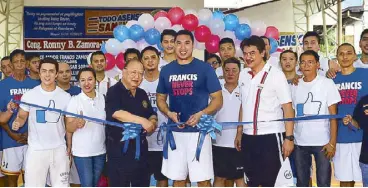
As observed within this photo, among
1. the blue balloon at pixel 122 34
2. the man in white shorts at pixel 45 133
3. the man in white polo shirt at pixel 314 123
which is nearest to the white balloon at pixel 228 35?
the blue balloon at pixel 122 34

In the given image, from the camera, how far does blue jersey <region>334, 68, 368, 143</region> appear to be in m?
4.36

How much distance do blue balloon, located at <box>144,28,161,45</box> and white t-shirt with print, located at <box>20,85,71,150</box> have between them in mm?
1885

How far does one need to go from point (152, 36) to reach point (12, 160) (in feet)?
6.67

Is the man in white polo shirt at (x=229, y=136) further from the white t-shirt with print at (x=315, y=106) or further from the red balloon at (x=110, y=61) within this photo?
the red balloon at (x=110, y=61)

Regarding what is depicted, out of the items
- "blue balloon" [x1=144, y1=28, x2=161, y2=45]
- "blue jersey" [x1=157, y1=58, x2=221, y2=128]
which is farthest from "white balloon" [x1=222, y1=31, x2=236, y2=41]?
"blue jersey" [x1=157, y1=58, x2=221, y2=128]

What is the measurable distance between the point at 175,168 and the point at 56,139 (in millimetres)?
995

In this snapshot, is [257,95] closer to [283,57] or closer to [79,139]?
[283,57]

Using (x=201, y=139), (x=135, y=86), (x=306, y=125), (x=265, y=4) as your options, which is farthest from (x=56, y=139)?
(x=265, y=4)

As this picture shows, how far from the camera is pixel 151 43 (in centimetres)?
596

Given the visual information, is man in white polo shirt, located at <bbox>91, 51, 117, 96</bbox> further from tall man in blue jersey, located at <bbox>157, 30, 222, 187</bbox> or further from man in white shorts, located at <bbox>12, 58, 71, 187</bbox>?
tall man in blue jersey, located at <bbox>157, 30, 222, 187</bbox>

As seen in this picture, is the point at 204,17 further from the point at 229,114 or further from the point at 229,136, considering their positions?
the point at 229,136

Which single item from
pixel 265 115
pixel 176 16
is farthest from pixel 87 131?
pixel 176 16

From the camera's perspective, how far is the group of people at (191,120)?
400cm

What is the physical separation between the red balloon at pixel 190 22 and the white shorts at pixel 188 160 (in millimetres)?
2255
